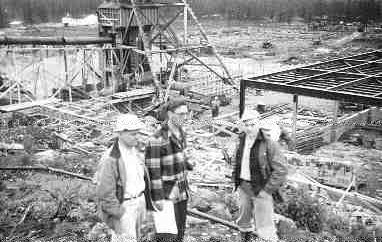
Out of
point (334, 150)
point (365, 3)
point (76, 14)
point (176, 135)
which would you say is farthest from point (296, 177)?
point (76, 14)

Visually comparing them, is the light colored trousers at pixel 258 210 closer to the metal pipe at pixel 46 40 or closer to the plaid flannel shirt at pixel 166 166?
the plaid flannel shirt at pixel 166 166

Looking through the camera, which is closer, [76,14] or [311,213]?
[311,213]

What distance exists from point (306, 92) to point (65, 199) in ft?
22.1

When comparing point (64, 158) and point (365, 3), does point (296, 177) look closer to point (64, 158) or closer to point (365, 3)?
point (64, 158)

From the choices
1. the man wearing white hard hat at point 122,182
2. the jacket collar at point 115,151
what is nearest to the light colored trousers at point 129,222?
the man wearing white hard hat at point 122,182

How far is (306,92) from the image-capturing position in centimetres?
1058

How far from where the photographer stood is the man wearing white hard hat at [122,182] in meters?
3.80

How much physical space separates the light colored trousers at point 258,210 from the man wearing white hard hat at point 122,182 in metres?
1.39

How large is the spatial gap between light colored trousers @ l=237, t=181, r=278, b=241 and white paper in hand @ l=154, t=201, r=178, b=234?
1043mm

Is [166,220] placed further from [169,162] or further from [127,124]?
[127,124]

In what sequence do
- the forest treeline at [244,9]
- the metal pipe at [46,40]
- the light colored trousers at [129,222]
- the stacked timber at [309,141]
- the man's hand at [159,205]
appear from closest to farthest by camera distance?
the light colored trousers at [129,222], the man's hand at [159,205], the stacked timber at [309,141], the metal pipe at [46,40], the forest treeline at [244,9]

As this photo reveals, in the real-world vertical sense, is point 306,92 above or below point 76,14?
below

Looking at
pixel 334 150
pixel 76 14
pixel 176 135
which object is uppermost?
pixel 76 14

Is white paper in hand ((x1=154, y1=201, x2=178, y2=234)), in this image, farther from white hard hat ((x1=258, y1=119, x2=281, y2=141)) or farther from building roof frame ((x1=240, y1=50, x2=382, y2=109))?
building roof frame ((x1=240, y1=50, x2=382, y2=109))
